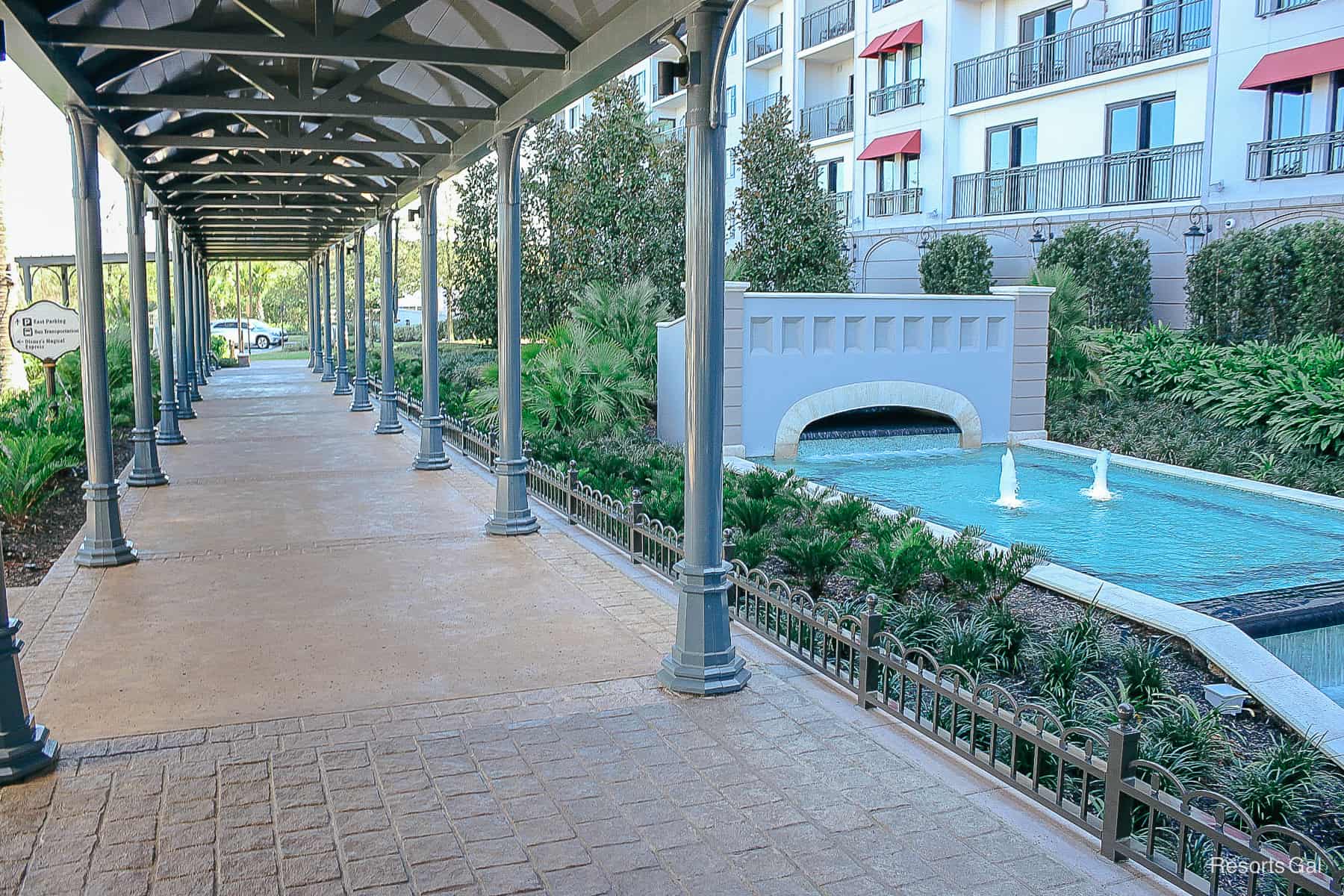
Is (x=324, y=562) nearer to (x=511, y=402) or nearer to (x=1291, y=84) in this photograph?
(x=511, y=402)

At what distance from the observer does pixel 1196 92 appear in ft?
73.4

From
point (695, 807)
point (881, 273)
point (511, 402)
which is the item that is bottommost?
point (695, 807)

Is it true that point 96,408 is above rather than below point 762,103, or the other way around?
below

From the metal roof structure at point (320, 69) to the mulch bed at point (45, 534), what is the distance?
3199mm

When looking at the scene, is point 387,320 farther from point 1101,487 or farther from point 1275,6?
point 1275,6

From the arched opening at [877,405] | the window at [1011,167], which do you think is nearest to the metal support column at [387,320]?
the arched opening at [877,405]

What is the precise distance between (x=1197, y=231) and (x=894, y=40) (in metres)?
11.6

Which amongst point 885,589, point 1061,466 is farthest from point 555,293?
point 885,589

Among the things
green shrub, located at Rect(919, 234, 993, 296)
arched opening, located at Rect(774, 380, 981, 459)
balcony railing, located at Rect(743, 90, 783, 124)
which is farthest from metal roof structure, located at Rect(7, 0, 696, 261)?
balcony railing, located at Rect(743, 90, 783, 124)

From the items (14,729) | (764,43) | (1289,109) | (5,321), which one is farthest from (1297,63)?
(14,729)

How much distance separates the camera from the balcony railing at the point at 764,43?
37031mm

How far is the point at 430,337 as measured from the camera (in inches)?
535

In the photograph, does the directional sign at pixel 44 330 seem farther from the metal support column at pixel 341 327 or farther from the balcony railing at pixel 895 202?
the balcony railing at pixel 895 202

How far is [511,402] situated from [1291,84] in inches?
688
